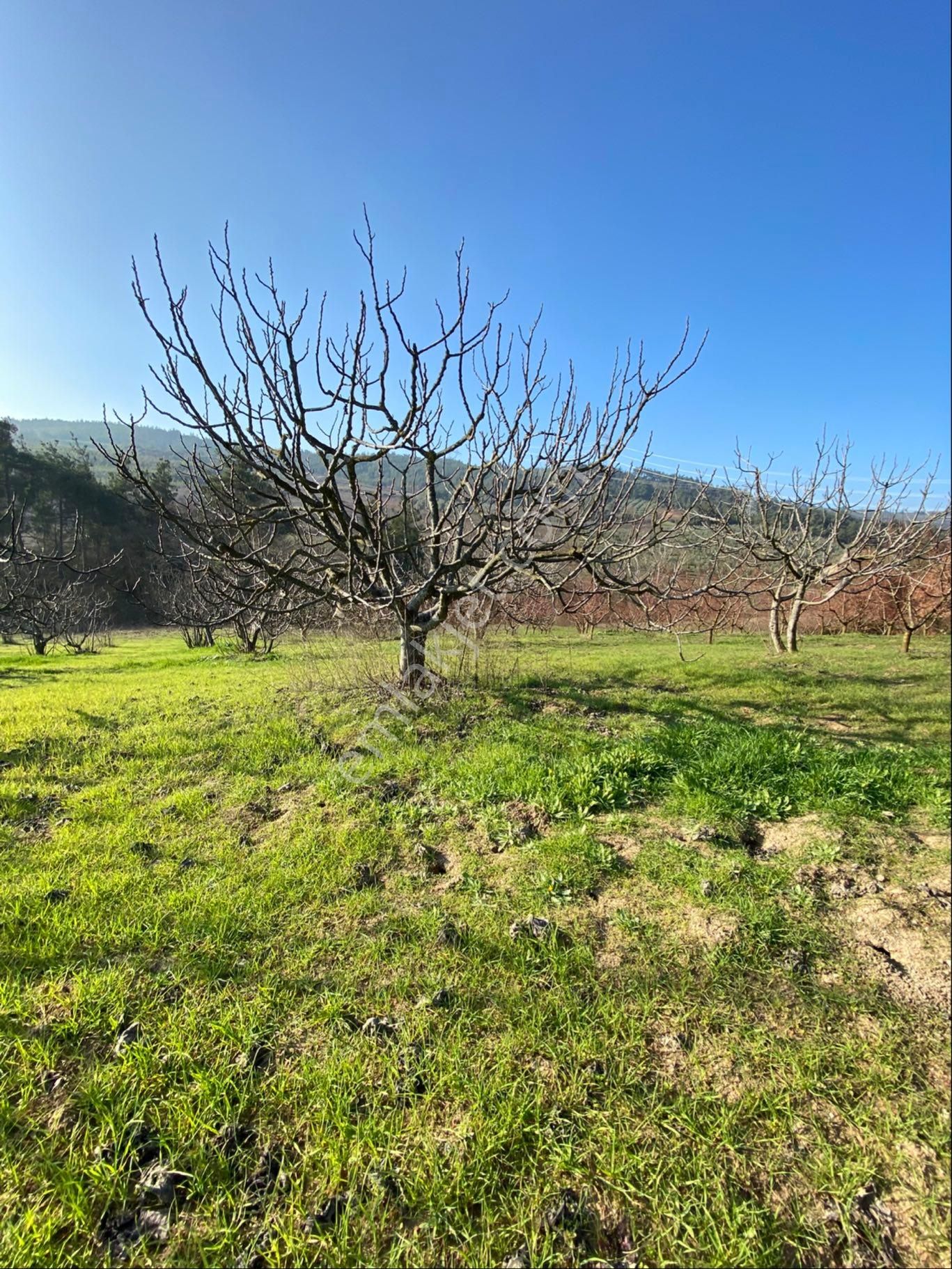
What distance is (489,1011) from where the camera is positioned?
183cm

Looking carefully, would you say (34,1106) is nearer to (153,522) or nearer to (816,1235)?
(816,1235)

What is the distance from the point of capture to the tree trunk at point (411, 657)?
6.14 metres

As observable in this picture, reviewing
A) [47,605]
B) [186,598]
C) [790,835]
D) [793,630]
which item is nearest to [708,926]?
[790,835]

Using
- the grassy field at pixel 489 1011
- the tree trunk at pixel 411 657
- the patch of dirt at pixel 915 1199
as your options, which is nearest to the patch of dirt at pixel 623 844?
the grassy field at pixel 489 1011

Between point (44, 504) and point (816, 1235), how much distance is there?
4983cm

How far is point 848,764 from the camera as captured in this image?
136 inches

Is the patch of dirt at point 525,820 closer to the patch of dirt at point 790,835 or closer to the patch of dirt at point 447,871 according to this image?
the patch of dirt at point 447,871

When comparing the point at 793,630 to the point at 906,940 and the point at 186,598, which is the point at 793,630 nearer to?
the point at 906,940

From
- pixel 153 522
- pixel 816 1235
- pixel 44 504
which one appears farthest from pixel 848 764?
pixel 44 504

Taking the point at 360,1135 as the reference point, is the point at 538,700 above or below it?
above

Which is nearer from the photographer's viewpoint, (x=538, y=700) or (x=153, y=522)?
(x=538, y=700)

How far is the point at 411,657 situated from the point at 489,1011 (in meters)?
4.63

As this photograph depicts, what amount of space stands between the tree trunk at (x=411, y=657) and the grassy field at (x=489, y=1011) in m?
2.21

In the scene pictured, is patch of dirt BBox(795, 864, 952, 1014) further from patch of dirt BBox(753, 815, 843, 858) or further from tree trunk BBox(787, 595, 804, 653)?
tree trunk BBox(787, 595, 804, 653)
